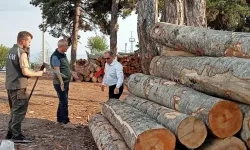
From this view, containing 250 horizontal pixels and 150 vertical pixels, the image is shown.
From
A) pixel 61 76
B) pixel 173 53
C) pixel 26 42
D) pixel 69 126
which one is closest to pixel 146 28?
pixel 173 53

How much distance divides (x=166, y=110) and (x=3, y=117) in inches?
200

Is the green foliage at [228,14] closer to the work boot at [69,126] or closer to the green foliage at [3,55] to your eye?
the work boot at [69,126]

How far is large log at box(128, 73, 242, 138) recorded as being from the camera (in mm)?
4477

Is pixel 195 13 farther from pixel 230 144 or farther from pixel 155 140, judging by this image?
pixel 155 140

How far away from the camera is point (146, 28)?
27.3 ft

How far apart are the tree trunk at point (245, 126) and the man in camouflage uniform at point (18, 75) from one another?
348 centimetres

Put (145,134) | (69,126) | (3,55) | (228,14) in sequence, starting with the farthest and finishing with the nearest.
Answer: (3,55)
(228,14)
(69,126)
(145,134)

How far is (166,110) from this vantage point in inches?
209

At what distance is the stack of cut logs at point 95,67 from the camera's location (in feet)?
61.5

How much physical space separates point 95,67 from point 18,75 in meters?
12.4

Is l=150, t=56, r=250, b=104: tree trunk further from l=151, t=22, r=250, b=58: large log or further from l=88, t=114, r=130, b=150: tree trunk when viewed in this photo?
l=88, t=114, r=130, b=150: tree trunk

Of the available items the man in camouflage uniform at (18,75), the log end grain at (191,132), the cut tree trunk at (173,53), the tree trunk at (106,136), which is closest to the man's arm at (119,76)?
the tree trunk at (106,136)

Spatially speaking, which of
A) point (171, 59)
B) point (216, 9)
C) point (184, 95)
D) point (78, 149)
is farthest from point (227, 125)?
point (216, 9)

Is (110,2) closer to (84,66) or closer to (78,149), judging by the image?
(84,66)
